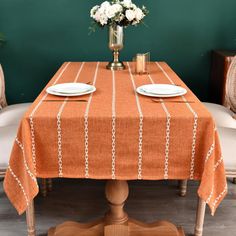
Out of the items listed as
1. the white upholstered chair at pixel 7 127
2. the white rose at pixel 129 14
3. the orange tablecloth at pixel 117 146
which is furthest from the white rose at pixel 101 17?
the orange tablecloth at pixel 117 146

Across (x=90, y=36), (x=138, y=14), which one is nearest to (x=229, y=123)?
(x=138, y=14)

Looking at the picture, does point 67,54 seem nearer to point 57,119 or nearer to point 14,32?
point 14,32

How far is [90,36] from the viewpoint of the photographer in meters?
2.92

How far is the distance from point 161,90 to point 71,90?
0.41m

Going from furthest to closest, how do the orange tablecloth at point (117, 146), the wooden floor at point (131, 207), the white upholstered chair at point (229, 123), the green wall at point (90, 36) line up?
1. the green wall at point (90, 36)
2. the wooden floor at point (131, 207)
3. the white upholstered chair at point (229, 123)
4. the orange tablecloth at point (117, 146)

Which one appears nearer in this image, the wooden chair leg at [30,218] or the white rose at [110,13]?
the wooden chair leg at [30,218]

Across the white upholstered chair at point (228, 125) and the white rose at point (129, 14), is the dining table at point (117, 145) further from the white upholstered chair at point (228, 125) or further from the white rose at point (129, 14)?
the white rose at point (129, 14)

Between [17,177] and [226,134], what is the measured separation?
104 centimetres

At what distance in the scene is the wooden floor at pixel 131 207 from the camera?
198 cm

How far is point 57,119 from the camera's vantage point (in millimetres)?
1421

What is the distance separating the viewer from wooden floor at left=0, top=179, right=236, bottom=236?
77.8 inches

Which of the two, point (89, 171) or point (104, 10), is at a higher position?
point (104, 10)

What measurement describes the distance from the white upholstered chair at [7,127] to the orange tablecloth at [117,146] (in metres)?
0.26

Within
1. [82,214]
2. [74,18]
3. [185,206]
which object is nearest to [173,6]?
[74,18]
